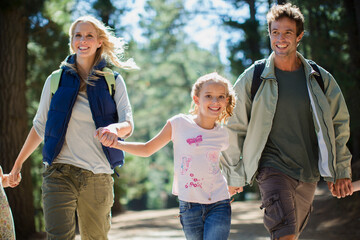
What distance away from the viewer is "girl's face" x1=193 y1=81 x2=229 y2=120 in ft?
12.9

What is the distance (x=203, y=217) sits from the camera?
12.2ft

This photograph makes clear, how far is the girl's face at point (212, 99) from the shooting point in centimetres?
393

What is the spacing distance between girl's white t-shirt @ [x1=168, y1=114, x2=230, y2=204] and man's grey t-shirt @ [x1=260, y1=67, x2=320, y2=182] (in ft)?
1.74

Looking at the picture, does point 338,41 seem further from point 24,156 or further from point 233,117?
point 24,156

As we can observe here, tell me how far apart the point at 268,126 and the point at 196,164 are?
78cm

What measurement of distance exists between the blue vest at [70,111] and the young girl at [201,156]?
39 centimetres

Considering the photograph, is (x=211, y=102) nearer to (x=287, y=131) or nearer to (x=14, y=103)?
(x=287, y=131)

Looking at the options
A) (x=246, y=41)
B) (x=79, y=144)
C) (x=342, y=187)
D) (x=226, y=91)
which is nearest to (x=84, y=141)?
(x=79, y=144)

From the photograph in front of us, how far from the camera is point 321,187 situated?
13891 mm

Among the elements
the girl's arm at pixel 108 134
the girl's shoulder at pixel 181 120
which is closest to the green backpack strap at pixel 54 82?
the girl's arm at pixel 108 134

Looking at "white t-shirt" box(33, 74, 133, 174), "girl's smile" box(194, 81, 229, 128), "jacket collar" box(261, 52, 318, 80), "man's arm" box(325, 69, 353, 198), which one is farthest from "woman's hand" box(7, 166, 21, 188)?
"man's arm" box(325, 69, 353, 198)

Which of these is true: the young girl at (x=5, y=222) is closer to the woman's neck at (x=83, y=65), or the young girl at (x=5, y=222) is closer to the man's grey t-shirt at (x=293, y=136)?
the woman's neck at (x=83, y=65)

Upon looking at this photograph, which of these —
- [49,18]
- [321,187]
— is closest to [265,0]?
[321,187]

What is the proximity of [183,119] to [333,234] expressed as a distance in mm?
5446
